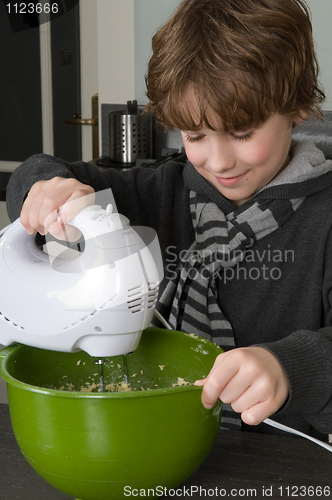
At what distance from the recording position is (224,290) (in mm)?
1020

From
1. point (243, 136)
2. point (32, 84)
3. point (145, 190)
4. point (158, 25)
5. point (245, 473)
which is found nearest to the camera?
point (245, 473)

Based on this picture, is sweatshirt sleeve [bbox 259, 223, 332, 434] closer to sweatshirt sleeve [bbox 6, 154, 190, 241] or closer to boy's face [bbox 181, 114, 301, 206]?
boy's face [bbox 181, 114, 301, 206]

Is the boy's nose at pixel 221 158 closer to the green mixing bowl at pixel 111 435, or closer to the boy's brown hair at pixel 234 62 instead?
the boy's brown hair at pixel 234 62

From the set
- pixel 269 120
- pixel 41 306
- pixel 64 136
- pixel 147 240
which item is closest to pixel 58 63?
pixel 64 136

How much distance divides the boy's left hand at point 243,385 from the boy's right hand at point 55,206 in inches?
10.3

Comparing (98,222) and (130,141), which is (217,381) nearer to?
(98,222)

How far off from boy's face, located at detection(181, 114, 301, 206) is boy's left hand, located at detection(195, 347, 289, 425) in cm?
33

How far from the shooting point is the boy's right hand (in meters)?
0.70

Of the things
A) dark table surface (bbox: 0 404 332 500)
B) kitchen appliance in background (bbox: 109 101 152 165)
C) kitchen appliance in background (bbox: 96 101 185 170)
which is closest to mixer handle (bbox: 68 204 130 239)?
dark table surface (bbox: 0 404 332 500)

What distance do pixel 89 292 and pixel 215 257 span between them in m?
0.41

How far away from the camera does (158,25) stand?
2047 millimetres

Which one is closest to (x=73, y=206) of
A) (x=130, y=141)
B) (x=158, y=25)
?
(x=130, y=141)

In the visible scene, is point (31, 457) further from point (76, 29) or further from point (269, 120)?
point (76, 29)

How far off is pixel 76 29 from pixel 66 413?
2990 mm
